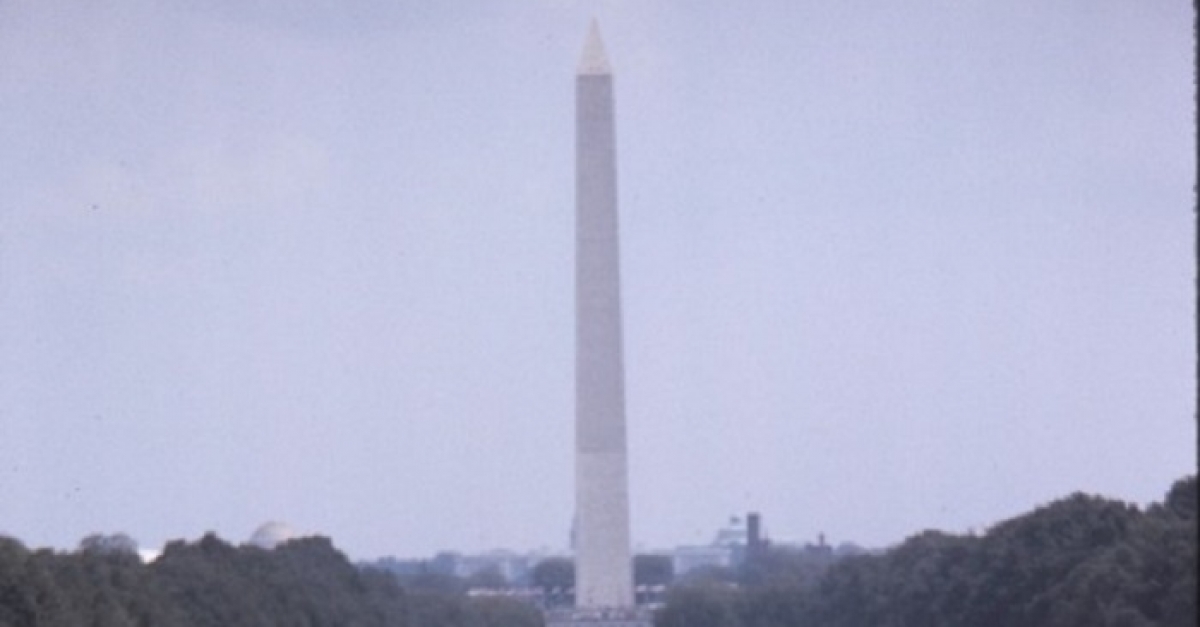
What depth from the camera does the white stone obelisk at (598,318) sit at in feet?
349

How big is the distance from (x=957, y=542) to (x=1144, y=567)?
28975 mm

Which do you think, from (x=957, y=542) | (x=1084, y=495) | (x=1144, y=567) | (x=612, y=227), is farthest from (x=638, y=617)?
(x=1144, y=567)

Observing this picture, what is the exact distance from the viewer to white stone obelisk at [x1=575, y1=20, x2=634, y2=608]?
106375 millimetres

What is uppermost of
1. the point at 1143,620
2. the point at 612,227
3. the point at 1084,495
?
the point at 612,227

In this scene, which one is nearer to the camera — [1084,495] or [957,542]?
[1084,495]

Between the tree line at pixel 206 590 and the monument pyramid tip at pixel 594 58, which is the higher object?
the monument pyramid tip at pixel 594 58

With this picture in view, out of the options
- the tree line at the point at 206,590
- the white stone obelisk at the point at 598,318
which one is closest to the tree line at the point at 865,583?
the tree line at the point at 206,590

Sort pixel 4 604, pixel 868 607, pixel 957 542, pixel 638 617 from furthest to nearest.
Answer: pixel 638 617 → pixel 868 607 → pixel 957 542 → pixel 4 604

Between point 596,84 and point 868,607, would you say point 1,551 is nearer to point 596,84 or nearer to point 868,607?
point 868,607

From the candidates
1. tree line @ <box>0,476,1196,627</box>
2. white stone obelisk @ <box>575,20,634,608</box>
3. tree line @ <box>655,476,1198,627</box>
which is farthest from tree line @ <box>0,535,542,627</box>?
tree line @ <box>655,476,1198,627</box>

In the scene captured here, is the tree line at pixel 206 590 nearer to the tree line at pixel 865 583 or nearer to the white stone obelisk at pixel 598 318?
the tree line at pixel 865 583

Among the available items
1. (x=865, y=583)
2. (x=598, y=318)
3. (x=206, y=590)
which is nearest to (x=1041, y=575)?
(x=206, y=590)

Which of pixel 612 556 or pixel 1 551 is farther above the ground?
pixel 612 556

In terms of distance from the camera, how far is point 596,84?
107 meters
